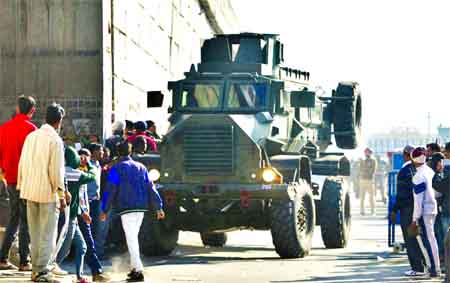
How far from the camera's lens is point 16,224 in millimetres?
15227

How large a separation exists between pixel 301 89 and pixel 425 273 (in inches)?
258

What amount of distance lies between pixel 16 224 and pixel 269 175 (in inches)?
219

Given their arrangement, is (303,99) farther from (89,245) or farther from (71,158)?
(71,158)

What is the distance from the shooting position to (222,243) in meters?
23.5

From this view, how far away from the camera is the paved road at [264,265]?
16.5 metres

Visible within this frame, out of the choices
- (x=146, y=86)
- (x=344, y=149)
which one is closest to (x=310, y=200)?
(x=344, y=149)

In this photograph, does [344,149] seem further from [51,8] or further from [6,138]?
[6,138]

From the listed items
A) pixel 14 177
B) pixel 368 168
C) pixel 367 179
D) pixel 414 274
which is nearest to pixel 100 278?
pixel 14 177

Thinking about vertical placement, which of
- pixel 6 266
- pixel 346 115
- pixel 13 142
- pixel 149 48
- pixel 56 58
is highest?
pixel 149 48

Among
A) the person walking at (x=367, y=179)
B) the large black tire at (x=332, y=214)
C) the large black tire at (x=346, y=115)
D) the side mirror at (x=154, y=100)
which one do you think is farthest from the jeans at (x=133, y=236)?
→ the person walking at (x=367, y=179)

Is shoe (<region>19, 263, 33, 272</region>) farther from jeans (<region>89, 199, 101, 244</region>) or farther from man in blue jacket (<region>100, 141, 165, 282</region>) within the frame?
jeans (<region>89, 199, 101, 244</region>)

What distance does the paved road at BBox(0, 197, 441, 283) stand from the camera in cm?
1645

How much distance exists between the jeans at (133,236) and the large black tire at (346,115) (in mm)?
9491

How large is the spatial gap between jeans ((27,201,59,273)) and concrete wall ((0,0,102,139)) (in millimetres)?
9047
